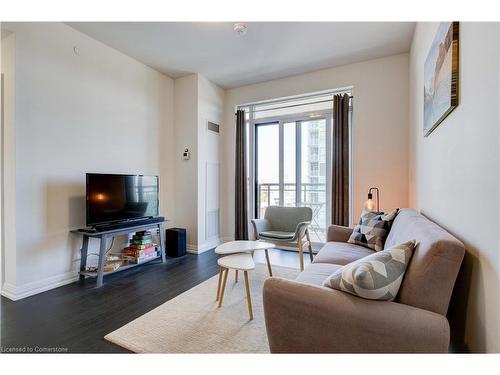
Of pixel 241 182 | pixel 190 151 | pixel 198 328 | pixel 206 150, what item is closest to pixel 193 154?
pixel 190 151

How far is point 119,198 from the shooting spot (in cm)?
298

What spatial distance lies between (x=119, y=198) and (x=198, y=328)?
191cm

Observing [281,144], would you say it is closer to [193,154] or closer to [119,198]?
[193,154]

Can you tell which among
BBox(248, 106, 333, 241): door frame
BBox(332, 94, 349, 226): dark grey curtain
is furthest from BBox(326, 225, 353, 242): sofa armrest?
BBox(248, 106, 333, 241): door frame

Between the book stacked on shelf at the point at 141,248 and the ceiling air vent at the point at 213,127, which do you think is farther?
the ceiling air vent at the point at 213,127

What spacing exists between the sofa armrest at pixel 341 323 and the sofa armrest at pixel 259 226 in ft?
7.04

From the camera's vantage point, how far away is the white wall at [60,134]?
2.40 metres

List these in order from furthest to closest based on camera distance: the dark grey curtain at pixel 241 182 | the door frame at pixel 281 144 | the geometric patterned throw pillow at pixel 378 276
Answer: the dark grey curtain at pixel 241 182 < the door frame at pixel 281 144 < the geometric patterned throw pillow at pixel 378 276

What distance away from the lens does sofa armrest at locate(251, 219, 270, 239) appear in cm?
338

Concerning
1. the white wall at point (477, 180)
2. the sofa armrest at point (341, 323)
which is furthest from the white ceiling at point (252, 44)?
the sofa armrest at point (341, 323)

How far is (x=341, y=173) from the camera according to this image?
3.67 m

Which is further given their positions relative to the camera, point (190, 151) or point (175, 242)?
point (190, 151)

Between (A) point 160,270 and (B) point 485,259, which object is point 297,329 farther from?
(A) point 160,270

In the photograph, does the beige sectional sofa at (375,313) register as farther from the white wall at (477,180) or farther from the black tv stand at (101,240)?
the black tv stand at (101,240)
